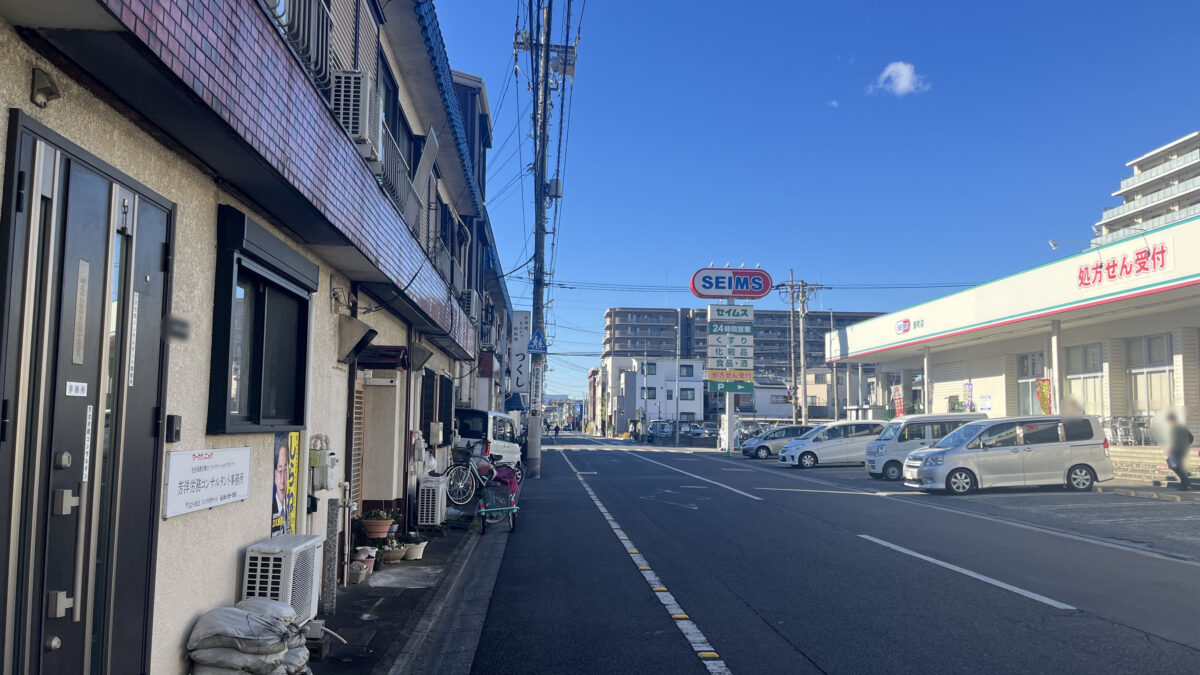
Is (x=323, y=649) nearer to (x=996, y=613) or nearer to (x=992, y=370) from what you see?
(x=996, y=613)

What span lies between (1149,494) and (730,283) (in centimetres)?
2872

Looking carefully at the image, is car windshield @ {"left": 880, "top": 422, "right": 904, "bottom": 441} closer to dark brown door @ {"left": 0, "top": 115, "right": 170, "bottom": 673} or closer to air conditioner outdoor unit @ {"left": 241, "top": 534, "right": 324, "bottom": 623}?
air conditioner outdoor unit @ {"left": 241, "top": 534, "right": 324, "bottom": 623}

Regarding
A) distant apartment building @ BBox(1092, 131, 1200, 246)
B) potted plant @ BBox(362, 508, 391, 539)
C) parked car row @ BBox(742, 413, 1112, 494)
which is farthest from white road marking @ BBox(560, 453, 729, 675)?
distant apartment building @ BBox(1092, 131, 1200, 246)

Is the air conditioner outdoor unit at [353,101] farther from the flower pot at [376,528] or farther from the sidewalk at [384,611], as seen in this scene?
the flower pot at [376,528]

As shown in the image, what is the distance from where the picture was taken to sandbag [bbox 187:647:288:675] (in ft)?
15.1

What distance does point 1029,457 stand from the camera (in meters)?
18.5

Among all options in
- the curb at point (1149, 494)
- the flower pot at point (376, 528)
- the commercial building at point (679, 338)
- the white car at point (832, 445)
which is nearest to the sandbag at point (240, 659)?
the flower pot at point (376, 528)

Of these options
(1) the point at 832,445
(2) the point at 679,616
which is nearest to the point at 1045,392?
(1) the point at 832,445

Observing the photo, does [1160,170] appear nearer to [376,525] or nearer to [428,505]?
[428,505]

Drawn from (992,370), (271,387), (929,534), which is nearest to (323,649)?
(271,387)

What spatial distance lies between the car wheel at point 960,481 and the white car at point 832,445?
11395mm

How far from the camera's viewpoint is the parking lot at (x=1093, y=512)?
12016mm

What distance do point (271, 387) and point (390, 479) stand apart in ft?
16.7

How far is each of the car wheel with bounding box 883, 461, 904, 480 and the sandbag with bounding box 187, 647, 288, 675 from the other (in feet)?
72.6
